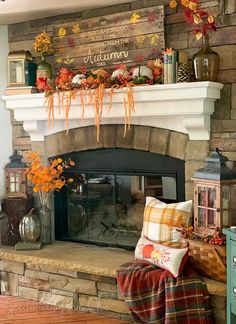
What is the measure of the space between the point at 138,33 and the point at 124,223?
146cm

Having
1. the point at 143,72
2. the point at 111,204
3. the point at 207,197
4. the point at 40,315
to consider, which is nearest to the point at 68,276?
the point at 40,315

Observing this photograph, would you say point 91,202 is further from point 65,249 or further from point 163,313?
point 163,313

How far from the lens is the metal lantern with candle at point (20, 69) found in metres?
4.01

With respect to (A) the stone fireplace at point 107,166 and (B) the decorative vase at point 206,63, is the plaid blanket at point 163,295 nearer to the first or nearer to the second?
(A) the stone fireplace at point 107,166

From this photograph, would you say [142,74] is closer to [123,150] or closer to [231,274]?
[123,150]

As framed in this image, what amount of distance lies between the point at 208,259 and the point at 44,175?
1.48 m

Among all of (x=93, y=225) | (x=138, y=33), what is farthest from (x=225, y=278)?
(x=138, y=33)

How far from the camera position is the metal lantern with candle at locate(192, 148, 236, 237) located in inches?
121

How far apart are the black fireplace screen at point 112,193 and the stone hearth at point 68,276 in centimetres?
16

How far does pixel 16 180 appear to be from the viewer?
13.5ft

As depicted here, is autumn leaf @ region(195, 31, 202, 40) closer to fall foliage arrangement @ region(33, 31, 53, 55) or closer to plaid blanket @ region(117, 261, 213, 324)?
fall foliage arrangement @ region(33, 31, 53, 55)

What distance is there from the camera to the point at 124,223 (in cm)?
398

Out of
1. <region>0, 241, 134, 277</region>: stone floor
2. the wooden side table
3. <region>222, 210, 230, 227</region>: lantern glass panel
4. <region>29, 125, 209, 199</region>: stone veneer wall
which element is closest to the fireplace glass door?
<region>0, 241, 134, 277</region>: stone floor

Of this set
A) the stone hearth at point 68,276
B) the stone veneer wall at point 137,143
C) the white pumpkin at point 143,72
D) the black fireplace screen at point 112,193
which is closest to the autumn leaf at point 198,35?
the white pumpkin at point 143,72
